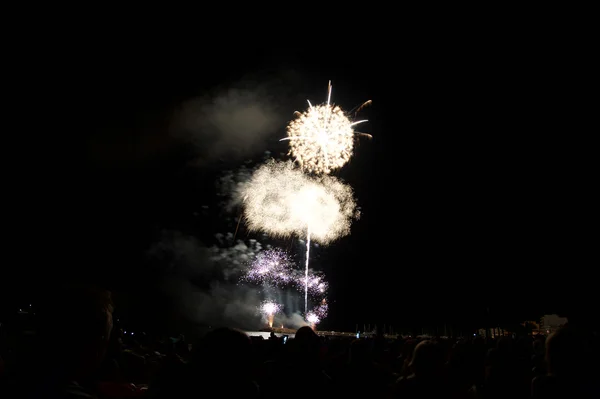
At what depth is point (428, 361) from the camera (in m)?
3.48

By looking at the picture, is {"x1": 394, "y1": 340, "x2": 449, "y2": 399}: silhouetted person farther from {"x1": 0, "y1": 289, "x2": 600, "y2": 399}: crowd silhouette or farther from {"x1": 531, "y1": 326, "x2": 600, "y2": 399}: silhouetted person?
{"x1": 531, "y1": 326, "x2": 600, "y2": 399}: silhouetted person

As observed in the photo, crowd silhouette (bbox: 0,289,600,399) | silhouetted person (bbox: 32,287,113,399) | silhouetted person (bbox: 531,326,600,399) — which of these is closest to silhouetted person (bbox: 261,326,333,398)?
crowd silhouette (bbox: 0,289,600,399)

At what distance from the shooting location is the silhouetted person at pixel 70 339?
1.72 meters

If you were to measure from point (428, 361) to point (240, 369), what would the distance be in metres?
2.03

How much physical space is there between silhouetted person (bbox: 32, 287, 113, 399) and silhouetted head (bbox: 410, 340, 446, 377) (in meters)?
Result: 2.68

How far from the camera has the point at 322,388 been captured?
13.1ft

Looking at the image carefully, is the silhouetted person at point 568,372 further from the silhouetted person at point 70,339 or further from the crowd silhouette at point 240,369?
the silhouetted person at point 70,339

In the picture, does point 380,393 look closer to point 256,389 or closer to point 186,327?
point 256,389

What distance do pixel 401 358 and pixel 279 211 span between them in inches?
774

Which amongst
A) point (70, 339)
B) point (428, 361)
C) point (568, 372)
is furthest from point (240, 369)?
point (568, 372)

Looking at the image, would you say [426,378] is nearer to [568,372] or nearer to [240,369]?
[568,372]

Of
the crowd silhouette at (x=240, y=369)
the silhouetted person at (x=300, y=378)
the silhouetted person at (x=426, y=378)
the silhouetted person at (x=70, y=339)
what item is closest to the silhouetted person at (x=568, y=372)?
the crowd silhouette at (x=240, y=369)

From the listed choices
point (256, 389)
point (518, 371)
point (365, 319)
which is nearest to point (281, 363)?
point (256, 389)

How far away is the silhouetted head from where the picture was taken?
3.47m
